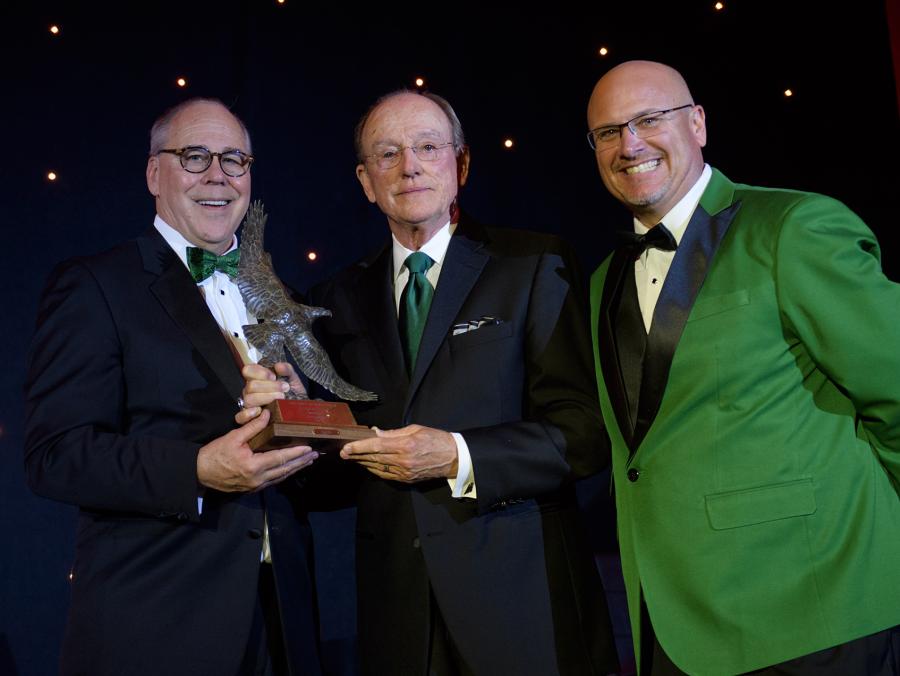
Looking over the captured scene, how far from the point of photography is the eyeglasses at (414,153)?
2.49m

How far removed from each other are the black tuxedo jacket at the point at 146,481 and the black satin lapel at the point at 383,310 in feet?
1.25

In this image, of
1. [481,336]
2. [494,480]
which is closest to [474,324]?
[481,336]

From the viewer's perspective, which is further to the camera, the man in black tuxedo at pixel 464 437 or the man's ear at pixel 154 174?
the man's ear at pixel 154 174

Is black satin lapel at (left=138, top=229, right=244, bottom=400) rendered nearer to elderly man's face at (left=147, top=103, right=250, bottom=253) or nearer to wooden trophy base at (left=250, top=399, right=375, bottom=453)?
elderly man's face at (left=147, top=103, right=250, bottom=253)

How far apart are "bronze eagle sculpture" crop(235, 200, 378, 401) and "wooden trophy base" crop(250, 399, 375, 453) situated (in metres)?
0.15

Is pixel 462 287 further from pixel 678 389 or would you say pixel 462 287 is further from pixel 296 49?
pixel 296 49

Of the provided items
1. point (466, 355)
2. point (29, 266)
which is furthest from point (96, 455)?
point (29, 266)

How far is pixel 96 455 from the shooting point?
2021 mm

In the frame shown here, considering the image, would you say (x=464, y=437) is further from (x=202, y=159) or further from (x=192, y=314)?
(x=202, y=159)

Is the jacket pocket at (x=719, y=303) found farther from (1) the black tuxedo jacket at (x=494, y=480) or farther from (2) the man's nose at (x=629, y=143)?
(2) the man's nose at (x=629, y=143)

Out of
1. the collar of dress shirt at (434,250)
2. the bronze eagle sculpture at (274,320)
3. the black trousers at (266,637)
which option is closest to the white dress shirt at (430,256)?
the collar of dress shirt at (434,250)

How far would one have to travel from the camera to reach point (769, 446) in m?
1.83

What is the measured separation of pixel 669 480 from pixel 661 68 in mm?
1116

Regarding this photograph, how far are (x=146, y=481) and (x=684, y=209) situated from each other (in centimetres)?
143
